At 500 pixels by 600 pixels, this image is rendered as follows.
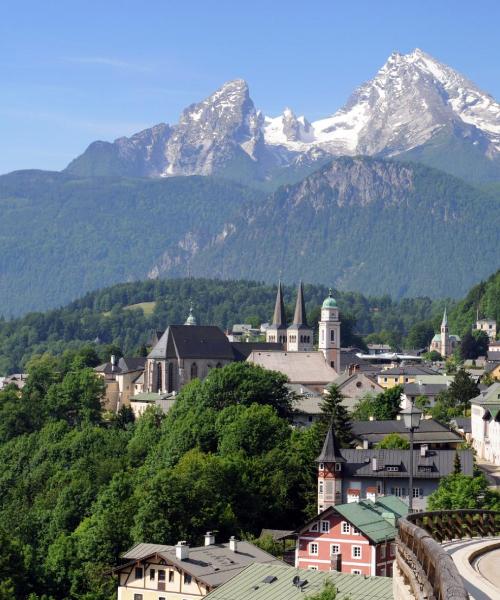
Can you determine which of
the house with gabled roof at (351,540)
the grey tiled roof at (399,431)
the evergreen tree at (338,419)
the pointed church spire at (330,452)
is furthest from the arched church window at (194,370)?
the house with gabled roof at (351,540)

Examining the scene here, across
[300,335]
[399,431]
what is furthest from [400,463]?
[300,335]

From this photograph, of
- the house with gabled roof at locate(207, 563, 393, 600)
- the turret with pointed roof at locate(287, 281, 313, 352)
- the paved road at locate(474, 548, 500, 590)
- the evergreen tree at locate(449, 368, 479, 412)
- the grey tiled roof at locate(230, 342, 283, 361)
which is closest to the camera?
the paved road at locate(474, 548, 500, 590)

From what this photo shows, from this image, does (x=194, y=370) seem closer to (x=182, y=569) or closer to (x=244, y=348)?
(x=244, y=348)

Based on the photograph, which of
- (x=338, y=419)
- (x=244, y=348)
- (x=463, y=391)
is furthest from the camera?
(x=244, y=348)

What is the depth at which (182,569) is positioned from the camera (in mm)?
59000

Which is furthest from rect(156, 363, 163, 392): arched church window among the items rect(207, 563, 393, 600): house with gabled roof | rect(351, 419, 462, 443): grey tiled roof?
rect(207, 563, 393, 600): house with gabled roof

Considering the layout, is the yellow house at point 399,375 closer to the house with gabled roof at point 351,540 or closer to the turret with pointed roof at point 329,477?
the turret with pointed roof at point 329,477

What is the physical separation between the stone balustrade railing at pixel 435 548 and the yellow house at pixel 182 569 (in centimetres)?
3766

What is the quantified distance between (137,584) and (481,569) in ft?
157

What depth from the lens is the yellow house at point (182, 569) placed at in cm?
5850

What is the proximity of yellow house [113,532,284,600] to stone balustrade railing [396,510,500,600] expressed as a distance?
3766 cm

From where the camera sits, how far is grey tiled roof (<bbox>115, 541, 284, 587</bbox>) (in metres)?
58.2

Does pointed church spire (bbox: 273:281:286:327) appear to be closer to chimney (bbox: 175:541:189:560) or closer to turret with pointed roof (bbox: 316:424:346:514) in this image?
turret with pointed roof (bbox: 316:424:346:514)

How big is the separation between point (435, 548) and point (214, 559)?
48.8m
